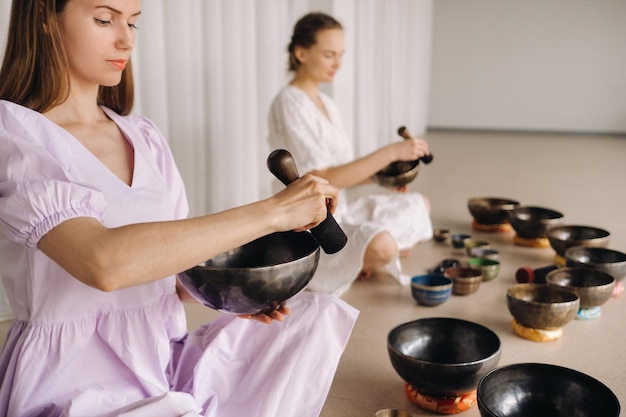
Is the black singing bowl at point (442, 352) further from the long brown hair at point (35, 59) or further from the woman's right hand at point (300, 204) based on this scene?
the long brown hair at point (35, 59)

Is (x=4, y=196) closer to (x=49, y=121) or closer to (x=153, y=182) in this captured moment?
(x=49, y=121)

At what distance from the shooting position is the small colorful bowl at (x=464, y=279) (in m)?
2.76

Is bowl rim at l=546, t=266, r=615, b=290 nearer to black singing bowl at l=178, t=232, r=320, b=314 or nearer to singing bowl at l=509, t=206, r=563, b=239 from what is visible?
singing bowl at l=509, t=206, r=563, b=239

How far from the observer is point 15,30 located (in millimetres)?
1331

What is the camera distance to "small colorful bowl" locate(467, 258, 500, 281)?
2.95 metres

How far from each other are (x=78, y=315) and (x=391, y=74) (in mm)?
5711

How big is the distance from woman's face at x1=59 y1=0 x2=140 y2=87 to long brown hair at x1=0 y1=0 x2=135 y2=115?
19 mm

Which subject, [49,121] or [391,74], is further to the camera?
[391,74]

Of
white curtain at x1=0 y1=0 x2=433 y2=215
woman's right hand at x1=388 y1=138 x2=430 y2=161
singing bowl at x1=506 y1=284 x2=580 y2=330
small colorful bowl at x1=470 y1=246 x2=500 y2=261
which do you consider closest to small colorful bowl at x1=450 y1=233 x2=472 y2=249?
small colorful bowl at x1=470 y1=246 x2=500 y2=261

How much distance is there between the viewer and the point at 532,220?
335cm

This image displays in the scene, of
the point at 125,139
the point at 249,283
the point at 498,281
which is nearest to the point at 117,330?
the point at 249,283

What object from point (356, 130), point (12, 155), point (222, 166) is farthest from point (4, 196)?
point (356, 130)

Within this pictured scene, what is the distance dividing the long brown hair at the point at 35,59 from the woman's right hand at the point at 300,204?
0.49 m

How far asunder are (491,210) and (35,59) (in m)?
2.80
